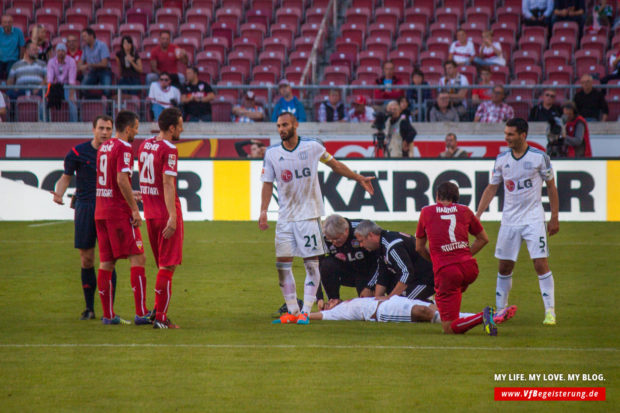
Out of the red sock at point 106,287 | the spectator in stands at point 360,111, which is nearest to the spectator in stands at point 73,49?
the spectator in stands at point 360,111

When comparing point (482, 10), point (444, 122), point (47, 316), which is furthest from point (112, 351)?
point (482, 10)

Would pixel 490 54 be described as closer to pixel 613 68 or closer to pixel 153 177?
pixel 613 68

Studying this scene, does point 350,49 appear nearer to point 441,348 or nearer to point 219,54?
point 219,54

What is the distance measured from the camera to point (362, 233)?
9023 mm

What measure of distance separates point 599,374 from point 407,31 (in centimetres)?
1916

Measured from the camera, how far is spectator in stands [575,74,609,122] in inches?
790

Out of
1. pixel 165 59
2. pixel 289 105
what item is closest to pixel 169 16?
pixel 165 59

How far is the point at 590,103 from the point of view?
20188 millimetres

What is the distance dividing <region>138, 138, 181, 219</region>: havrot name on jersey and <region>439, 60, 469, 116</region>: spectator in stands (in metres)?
13.1

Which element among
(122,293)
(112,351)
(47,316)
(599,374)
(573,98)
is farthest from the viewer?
Result: (573,98)

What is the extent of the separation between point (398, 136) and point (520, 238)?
1062 centimetres

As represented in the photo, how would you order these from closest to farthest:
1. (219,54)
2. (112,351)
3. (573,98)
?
(112,351)
(573,98)
(219,54)

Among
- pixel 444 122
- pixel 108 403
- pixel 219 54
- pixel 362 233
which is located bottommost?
pixel 108 403

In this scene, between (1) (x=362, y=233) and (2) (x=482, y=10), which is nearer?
(1) (x=362, y=233)
